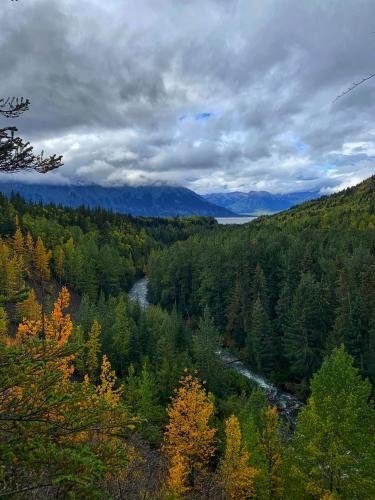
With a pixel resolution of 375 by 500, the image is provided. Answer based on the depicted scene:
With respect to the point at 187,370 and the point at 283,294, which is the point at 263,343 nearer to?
the point at 283,294

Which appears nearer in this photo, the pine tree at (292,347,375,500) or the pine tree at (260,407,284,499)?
the pine tree at (292,347,375,500)

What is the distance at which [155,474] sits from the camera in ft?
82.9

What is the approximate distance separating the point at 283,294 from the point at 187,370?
2923cm

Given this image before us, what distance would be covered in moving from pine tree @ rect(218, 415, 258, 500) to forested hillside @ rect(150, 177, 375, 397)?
27643 millimetres

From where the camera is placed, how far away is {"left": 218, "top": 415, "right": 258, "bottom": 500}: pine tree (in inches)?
868

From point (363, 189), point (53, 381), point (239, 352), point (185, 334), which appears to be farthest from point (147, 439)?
point (363, 189)

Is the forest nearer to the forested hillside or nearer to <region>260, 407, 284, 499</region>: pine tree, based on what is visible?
<region>260, 407, 284, 499</region>: pine tree

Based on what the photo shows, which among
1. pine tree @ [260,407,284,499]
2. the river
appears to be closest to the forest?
pine tree @ [260,407,284,499]

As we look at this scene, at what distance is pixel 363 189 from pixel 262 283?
464ft

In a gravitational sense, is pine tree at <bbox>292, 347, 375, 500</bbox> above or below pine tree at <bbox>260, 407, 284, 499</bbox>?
above

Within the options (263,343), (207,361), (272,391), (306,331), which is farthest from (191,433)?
(306,331)

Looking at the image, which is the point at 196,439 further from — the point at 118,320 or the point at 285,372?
the point at 285,372

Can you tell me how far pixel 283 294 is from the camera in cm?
6069

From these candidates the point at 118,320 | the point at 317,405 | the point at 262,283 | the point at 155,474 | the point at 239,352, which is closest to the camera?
the point at 317,405
